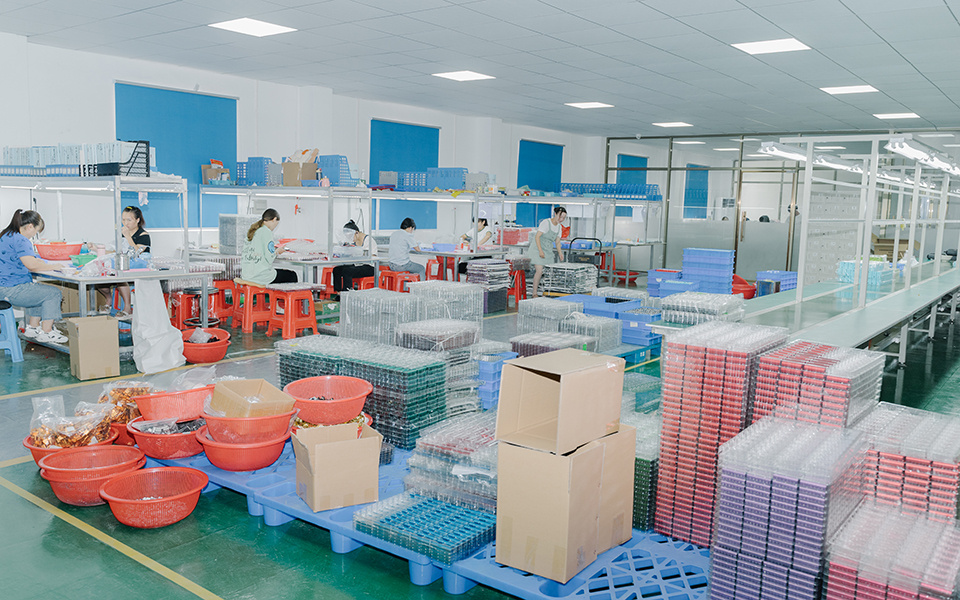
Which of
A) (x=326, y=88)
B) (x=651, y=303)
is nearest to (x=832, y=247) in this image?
(x=651, y=303)

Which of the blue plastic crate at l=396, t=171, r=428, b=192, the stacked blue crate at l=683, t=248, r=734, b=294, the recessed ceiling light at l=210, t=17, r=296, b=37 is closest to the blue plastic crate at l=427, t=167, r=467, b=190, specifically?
the blue plastic crate at l=396, t=171, r=428, b=192

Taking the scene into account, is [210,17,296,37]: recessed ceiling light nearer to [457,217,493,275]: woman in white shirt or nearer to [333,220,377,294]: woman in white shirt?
[333,220,377,294]: woman in white shirt

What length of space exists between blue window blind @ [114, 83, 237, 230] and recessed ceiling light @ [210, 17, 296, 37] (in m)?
2.96

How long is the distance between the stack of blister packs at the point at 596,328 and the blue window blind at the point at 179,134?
6339 mm

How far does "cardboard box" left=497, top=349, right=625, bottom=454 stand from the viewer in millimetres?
2658

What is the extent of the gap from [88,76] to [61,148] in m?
2.07

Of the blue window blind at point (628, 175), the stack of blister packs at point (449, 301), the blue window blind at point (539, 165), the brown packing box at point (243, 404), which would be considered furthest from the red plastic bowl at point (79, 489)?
the blue window blind at point (628, 175)

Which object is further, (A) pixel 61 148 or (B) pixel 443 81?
(B) pixel 443 81

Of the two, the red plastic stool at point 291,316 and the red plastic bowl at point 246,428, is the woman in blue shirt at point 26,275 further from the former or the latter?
the red plastic bowl at point 246,428

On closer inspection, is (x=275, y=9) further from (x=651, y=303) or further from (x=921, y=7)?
(x=921, y=7)

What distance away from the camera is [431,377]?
13.8 ft

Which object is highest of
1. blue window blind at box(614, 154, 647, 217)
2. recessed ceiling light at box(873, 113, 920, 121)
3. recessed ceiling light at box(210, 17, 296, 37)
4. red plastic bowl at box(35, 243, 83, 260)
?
recessed ceiling light at box(873, 113, 920, 121)

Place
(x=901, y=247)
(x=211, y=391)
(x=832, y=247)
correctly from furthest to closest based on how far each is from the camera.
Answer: (x=901, y=247) → (x=832, y=247) → (x=211, y=391)

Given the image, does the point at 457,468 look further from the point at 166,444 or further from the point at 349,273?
the point at 349,273
